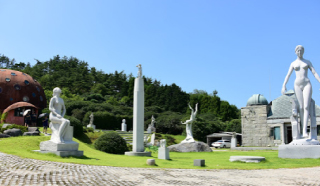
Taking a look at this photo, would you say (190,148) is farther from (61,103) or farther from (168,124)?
(168,124)

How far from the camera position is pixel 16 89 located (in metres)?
34.2

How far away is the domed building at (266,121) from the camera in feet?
→ 103

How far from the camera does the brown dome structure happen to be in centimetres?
3369

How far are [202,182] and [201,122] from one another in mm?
34748

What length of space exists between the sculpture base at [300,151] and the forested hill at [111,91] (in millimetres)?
41170

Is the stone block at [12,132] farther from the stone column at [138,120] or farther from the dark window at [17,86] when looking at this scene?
the dark window at [17,86]

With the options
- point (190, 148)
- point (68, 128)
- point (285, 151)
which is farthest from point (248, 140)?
point (68, 128)

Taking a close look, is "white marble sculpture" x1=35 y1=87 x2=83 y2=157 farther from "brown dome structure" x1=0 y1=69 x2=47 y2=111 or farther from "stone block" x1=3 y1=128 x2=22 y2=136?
"brown dome structure" x1=0 y1=69 x2=47 y2=111

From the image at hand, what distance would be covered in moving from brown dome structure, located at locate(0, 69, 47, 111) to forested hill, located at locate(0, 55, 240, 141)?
44.2ft

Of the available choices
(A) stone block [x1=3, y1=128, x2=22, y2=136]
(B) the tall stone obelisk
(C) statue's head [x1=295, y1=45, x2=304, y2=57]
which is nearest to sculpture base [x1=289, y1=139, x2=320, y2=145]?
(C) statue's head [x1=295, y1=45, x2=304, y2=57]

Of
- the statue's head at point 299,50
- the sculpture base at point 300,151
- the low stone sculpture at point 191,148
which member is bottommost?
the low stone sculpture at point 191,148

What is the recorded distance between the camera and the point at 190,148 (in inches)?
907

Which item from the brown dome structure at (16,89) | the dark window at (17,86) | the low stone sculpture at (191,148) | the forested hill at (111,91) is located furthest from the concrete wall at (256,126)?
the dark window at (17,86)

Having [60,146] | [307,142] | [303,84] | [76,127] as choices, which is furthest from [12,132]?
[303,84]
